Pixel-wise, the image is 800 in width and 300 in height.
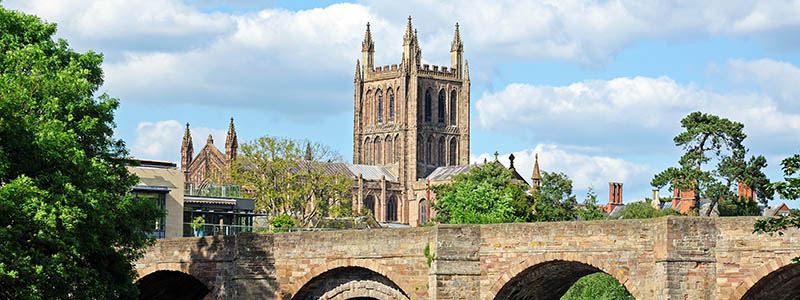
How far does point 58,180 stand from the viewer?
127 feet

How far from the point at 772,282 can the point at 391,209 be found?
13250cm

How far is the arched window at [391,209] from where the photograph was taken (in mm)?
170500

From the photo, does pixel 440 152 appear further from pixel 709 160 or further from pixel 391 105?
pixel 709 160

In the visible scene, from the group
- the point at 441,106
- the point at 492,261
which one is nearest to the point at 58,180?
the point at 492,261

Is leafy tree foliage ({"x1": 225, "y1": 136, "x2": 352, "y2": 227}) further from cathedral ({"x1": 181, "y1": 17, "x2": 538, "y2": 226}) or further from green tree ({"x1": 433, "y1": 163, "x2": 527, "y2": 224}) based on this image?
cathedral ({"x1": 181, "y1": 17, "x2": 538, "y2": 226})

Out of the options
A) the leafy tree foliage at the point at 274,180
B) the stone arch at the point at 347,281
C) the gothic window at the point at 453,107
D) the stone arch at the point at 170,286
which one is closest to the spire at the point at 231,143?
the leafy tree foliage at the point at 274,180

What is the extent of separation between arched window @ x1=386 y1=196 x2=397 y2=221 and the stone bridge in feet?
373

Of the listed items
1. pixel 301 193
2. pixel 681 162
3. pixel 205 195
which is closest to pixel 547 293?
pixel 205 195

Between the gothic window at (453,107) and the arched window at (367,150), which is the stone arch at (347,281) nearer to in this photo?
the gothic window at (453,107)

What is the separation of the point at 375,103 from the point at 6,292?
143808mm

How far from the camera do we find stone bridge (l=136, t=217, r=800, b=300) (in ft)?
131

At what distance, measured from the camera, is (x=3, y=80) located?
39.3 m

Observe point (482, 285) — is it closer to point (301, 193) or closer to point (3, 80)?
point (3, 80)

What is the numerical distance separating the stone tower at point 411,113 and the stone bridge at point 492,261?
11954 cm
